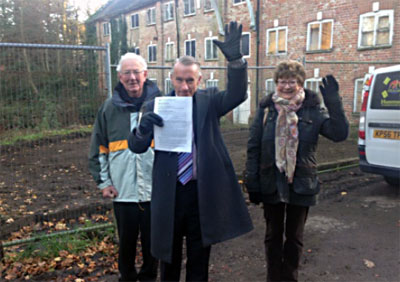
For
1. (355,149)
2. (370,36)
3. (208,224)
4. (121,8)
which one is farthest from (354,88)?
(121,8)

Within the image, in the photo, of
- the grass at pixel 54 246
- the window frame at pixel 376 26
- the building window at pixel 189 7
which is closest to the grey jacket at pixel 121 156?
the grass at pixel 54 246

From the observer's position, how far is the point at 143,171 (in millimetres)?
2963

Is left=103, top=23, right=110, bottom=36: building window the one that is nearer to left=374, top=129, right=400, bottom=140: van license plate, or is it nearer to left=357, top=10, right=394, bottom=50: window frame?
left=357, top=10, right=394, bottom=50: window frame

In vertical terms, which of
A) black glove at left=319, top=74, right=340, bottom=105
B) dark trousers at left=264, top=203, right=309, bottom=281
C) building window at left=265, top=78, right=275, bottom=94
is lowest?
dark trousers at left=264, top=203, right=309, bottom=281

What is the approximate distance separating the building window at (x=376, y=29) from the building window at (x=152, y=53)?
1793 cm

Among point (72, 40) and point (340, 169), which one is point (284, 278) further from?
point (72, 40)

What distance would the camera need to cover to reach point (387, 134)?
5852 millimetres

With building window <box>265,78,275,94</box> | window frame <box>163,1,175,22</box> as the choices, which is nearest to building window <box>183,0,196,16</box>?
window frame <box>163,1,175,22</box>

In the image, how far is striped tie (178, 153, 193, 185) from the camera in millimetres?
2451

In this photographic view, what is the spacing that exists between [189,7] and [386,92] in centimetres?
2119

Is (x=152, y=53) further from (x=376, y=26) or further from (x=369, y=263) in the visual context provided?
(x=369, y=263)

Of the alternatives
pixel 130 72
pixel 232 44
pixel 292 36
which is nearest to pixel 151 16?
pixel 292 36

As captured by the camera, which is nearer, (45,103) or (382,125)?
(45,103)

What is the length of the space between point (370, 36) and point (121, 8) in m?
25.4
